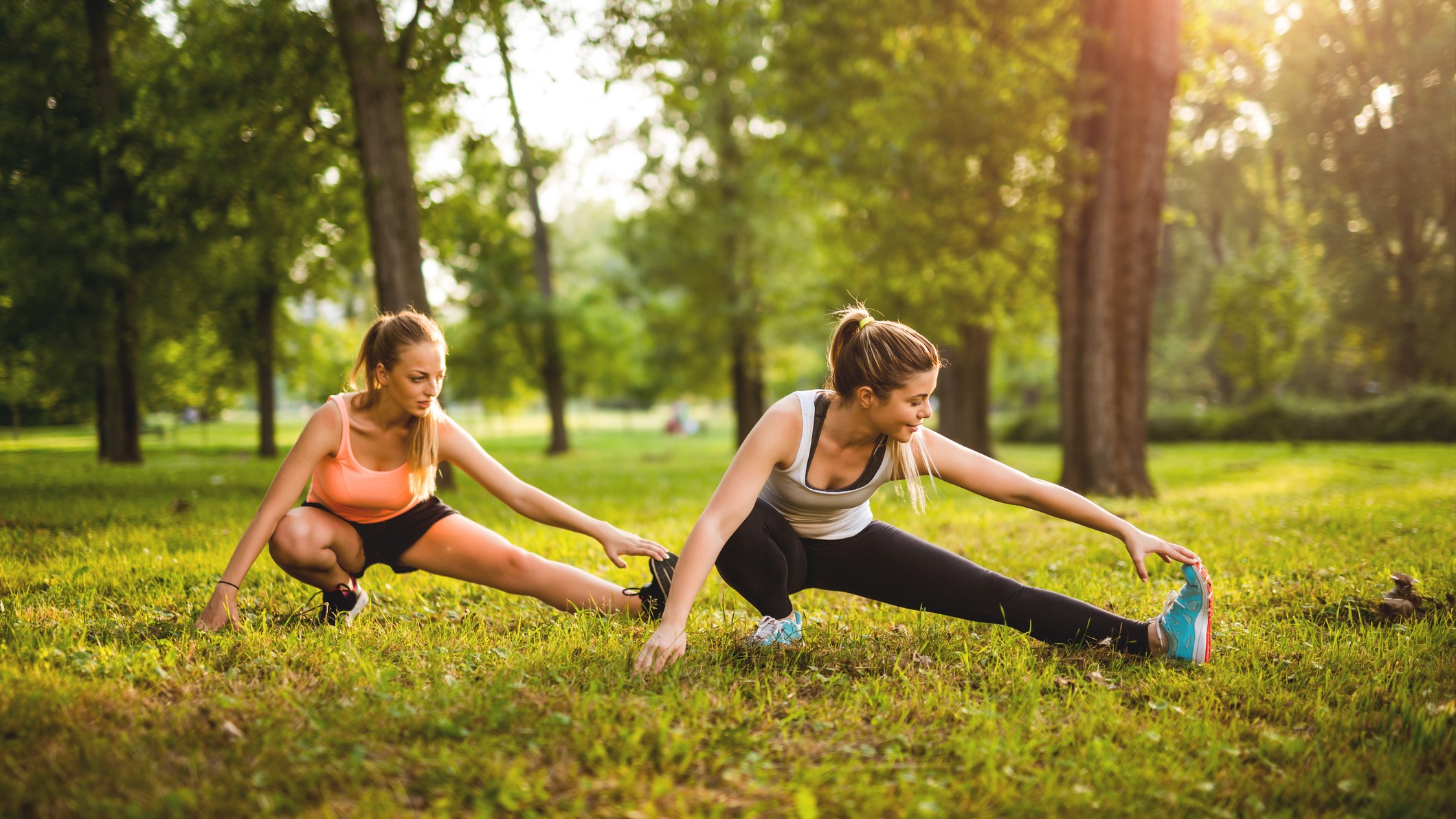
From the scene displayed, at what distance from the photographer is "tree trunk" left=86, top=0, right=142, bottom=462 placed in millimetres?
14062

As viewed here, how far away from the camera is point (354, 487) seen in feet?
14.0

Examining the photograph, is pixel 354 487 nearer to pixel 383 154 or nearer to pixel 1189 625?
pixel 1189 625

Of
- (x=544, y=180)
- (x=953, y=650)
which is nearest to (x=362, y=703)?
(x=953, y=650)

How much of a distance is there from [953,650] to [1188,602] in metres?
1.04

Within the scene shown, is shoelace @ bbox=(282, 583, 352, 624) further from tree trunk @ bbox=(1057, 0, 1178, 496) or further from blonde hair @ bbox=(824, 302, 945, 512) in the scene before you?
tree trunk @ bbox=(1057, 0, 1178, 496)

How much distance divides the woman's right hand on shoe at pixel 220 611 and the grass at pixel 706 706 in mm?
101

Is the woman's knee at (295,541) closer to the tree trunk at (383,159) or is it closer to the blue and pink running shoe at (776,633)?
the blue and pink running shoe at (776,633)

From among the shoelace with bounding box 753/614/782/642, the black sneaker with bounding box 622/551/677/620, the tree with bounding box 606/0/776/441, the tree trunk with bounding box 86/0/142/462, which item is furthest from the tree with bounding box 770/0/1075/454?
the tree trunk with bounding box 86/0/142/462

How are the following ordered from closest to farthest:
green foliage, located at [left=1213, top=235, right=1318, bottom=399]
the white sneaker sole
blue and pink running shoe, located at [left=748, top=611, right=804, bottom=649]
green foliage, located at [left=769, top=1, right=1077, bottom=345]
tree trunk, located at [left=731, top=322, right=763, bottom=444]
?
blue and pink running shoe, located at [left=748, top=611, right=804, bottom=649], the white sneaker sole, green foliage, located at [left=769, top=1, right=1077, bottom=345], tree trunk, located at [left=731, top=322, right=763, bottom=444], green foliage, located at [left=1213, top=235, right=1318, bottom=399]

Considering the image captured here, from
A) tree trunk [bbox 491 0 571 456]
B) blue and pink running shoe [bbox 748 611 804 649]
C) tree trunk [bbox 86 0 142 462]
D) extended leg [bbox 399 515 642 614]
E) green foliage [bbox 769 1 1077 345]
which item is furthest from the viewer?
tree trunk [bbox 491 0 571 456]

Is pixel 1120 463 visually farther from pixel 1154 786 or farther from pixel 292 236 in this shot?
pixel 292 236

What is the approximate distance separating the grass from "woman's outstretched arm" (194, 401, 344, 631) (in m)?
0.14

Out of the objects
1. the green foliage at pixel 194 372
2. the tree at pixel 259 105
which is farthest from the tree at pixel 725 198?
the green foliage at pixel 194 372

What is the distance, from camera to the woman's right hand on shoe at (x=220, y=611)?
3936mm
